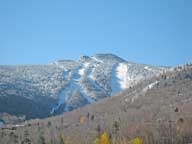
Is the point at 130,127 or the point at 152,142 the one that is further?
the point at 130,127

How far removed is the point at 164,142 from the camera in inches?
6570

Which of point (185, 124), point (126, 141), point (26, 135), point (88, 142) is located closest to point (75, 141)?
point (88, 142)

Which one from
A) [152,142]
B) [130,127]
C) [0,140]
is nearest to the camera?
[152,142]

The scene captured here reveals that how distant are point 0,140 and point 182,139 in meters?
69.8

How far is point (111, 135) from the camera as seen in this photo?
7338 inches

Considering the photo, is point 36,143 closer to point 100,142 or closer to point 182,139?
point 100,142

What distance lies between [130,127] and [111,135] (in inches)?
423

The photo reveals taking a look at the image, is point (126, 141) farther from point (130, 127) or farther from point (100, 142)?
point (130, 127)

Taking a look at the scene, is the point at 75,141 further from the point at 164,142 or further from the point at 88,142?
the point at 164,142

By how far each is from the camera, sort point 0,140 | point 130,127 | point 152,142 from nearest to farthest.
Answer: point 152,142 → point 0,140 → point 130,127

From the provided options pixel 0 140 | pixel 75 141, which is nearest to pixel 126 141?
pixel 75 141

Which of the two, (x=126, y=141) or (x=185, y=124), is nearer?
(x=126, y=141)

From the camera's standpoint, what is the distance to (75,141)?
565 feet

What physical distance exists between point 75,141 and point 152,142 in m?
29.1
